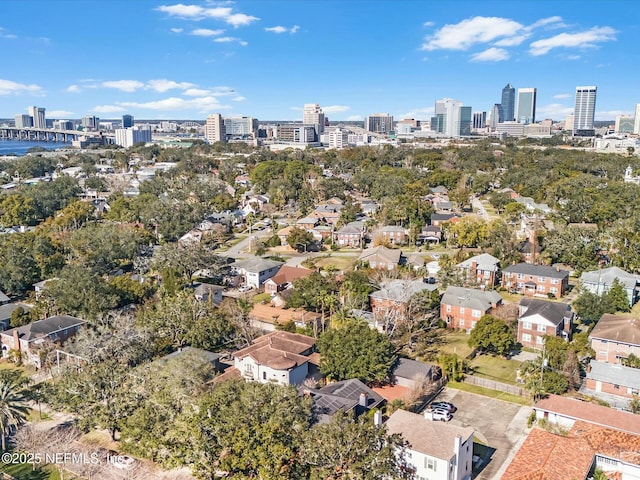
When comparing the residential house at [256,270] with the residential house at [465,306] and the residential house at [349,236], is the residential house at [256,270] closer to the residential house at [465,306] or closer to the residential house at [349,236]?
the residential house at [349,236]

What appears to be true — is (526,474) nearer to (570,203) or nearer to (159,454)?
(159,454)

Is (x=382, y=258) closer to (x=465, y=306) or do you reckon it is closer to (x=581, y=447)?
(x=465, y=306)

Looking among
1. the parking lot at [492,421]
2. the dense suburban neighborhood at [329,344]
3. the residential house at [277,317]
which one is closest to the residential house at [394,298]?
the dense suburban neighborhood at [329,344]

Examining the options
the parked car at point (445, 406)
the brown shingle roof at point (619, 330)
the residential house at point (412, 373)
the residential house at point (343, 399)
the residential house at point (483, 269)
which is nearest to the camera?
the residential house at point (343, 399)

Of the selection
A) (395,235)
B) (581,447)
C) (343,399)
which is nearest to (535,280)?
(395,235)

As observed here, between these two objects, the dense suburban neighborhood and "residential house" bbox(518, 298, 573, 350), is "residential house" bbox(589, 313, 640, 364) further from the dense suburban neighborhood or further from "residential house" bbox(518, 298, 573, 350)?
"residential house" bbox(518, 298, 573, 350)

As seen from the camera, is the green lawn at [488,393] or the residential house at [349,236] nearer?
the green lawn at [488,393]

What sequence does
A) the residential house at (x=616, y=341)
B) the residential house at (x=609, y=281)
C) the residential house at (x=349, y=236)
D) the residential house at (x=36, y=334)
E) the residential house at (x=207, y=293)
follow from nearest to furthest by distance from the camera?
the residential house at (x=616, y=341) < the residential house at (x=36, y=334) < the residential house at (x=609, y=281) < the residential house at (x=207, y=293) < the residential house at (x=349, y=236)

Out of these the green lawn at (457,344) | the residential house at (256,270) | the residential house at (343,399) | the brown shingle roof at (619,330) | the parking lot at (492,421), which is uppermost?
the brown shingle roof at (619,330)
